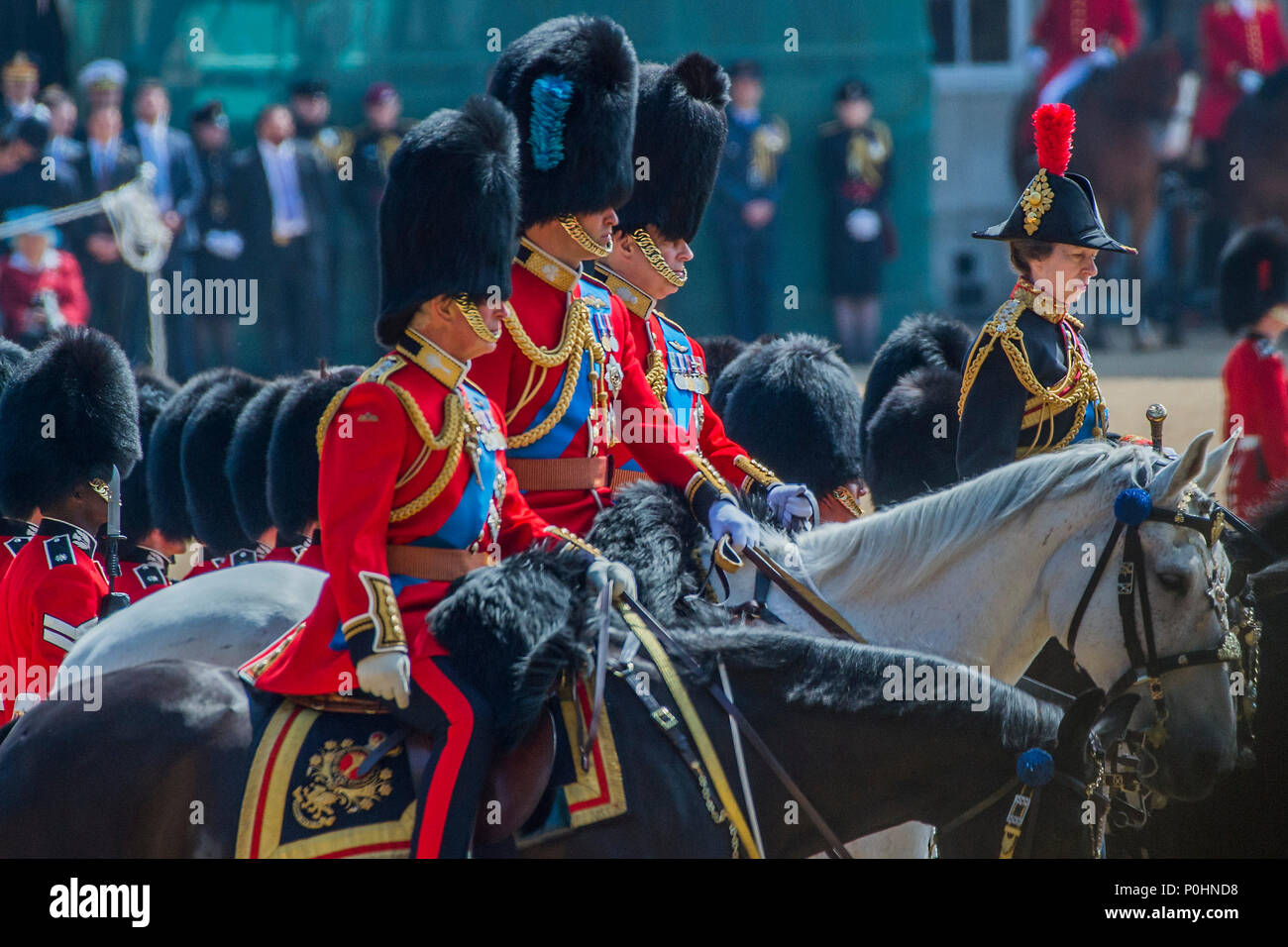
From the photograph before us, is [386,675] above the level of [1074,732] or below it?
above

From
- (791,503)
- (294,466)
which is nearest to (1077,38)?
(294,466)

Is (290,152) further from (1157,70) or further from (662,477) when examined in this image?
(662,477)

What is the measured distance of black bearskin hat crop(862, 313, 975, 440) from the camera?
566cm

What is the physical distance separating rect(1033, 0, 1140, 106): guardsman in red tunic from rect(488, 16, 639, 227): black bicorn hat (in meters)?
10.0

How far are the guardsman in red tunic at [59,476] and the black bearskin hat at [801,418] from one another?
1.76 metres

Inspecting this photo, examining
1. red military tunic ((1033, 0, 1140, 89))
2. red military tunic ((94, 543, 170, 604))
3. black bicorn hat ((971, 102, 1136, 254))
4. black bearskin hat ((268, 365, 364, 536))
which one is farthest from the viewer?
red military tunic ((1033, 0, 1140, 89))

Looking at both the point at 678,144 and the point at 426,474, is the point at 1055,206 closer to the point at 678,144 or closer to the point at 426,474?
the point at 678,144

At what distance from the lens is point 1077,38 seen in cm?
1354

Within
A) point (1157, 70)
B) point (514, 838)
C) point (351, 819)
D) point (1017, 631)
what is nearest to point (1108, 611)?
point (1017, 631)

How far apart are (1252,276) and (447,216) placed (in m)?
5.07

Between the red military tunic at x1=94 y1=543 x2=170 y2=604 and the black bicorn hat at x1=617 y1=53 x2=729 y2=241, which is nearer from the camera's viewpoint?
the black bicorn hat at x1=617 y1=53 x2=729 y2=241

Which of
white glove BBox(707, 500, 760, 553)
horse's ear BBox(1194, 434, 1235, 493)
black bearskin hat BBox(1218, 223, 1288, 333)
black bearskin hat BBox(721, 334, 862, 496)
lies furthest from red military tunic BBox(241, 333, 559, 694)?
black bearskin hat BBox(1218, 223, 1288, 333)

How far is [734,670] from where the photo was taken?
2992 millimetres

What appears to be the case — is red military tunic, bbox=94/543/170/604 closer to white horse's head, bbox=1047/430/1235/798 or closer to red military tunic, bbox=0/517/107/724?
red military tunic, bbox=0/517/107/724
